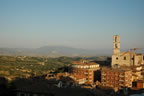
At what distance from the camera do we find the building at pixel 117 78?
135ft

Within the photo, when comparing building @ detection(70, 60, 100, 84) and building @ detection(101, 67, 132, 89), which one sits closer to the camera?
building @ detection(101, 67, 132, 89)

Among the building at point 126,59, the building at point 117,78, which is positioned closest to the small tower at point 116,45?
the building at point 126,59

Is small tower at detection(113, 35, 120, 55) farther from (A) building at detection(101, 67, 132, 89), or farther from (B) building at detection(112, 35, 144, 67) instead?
(A) building at detection(101, 67, 132, 89)

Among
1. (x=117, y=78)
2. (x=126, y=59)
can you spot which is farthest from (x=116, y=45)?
(x=117, y=78)

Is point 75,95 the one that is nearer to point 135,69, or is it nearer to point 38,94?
point 38,94

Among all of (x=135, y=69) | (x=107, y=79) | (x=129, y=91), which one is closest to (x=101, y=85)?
(x=107, y=79)

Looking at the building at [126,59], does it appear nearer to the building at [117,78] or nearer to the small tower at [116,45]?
the small tower at [116,45]

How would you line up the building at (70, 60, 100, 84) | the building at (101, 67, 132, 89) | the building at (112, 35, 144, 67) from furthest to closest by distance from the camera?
the building at (112, 35, 144, 67), the building at (70, 60, 100, 84), the building at (101, 67, 132, 89)

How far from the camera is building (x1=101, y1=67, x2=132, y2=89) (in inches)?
1620

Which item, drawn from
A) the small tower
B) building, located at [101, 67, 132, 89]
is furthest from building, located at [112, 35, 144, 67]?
building, located at [101, 67, 132, 89]

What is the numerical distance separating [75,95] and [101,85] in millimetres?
17725

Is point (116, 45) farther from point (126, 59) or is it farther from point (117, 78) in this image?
point (117, 78)

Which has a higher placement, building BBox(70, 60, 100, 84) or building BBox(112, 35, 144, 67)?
building BBox(112, 35, 144, 67)

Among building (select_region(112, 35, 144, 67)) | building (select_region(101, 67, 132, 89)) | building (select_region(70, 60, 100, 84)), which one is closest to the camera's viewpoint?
building (select_region(101, 67, 132, 89))
